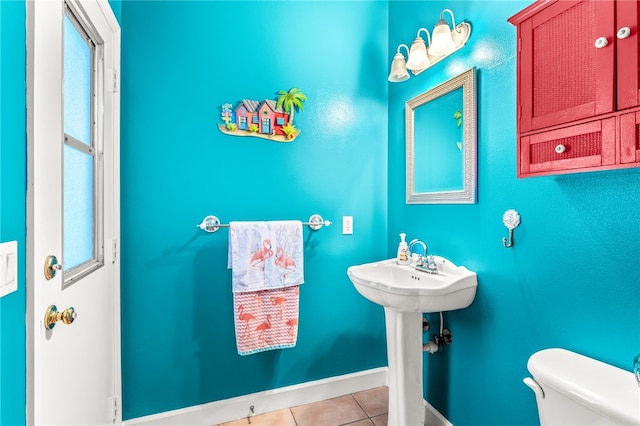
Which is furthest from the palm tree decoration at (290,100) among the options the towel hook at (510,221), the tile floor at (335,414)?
the tile floor at (335,414)

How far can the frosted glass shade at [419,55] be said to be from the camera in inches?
63.7

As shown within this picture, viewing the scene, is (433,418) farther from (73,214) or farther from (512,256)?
(73,214)

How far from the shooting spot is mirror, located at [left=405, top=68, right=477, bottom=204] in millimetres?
1455

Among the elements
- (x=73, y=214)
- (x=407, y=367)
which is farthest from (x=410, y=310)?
(x=73, y=214)

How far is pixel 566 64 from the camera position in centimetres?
91

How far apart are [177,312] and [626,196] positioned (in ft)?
6.39

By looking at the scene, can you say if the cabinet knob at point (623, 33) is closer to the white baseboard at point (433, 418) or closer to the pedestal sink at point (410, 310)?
the pedestal sink at point (410, 310)

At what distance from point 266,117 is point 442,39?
100cm

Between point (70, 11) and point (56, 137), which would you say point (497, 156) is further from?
point (70, 11)

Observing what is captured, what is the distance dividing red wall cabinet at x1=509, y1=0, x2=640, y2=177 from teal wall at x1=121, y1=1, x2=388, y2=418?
111 centimetres

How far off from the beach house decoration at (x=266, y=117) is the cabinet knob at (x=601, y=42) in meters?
1.37

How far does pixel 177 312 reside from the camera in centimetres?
167

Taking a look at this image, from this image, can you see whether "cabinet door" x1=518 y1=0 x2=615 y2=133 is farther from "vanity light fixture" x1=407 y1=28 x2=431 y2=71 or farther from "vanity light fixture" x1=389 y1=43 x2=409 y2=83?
"vanity light fixture" x1=389 y1=43 x2=409 y2=83

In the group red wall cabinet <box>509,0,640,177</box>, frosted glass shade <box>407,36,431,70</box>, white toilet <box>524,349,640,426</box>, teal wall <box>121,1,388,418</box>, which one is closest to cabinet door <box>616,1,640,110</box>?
red wall cabinet <box>509,0,640,177</box>
